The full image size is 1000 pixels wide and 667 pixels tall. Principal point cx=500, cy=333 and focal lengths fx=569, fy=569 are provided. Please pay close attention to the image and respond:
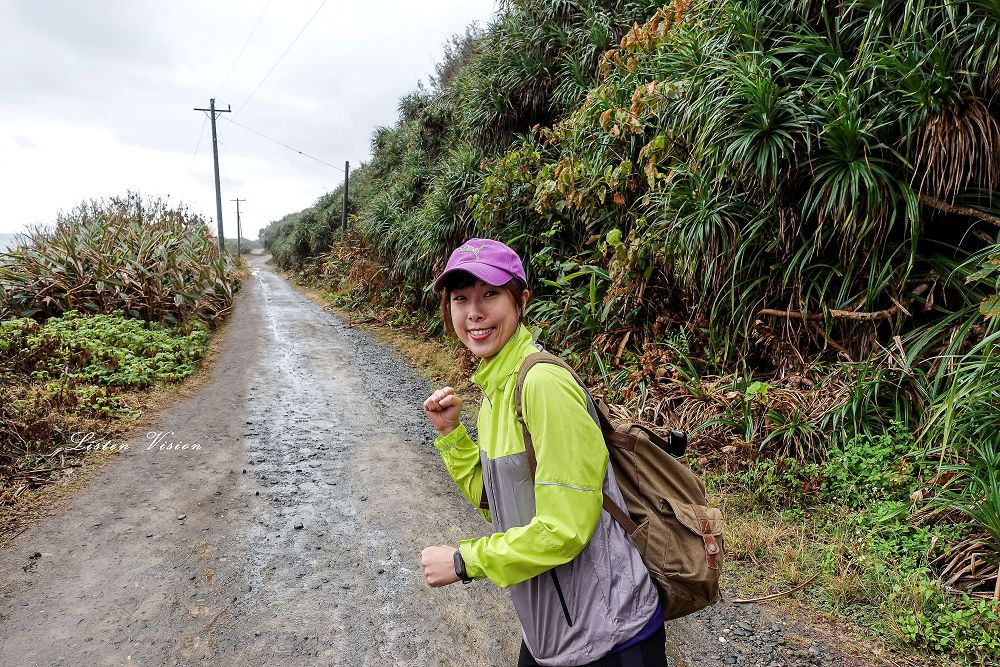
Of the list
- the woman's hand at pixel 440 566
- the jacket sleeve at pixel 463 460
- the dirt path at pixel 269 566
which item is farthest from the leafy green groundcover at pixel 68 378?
the woman's hand at pixel 440 566

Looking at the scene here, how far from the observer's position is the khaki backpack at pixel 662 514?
52.3 inches

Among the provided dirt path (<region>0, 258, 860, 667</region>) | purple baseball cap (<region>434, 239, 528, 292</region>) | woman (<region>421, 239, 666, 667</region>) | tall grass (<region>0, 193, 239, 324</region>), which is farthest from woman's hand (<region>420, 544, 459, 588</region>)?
tall grass (<region>0, 193, 239, 324</region>)

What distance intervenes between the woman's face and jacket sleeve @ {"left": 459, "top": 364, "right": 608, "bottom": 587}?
0.23 meters

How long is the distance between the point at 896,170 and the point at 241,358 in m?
8.72

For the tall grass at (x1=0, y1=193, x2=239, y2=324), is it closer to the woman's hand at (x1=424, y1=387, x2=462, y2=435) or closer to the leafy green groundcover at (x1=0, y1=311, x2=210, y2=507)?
the leafy green groundcover at (x1=0, y1=311, x2=210, y2=507)

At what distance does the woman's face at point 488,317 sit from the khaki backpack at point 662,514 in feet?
0.46

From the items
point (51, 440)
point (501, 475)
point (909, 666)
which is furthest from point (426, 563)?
point (51, 440)

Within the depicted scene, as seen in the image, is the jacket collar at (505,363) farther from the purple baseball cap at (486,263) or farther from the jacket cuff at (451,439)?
the jacket cuff at (451,439)

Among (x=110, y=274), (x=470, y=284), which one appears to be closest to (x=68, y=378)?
(x=110, y=274)

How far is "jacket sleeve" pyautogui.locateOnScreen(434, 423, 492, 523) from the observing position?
172cm

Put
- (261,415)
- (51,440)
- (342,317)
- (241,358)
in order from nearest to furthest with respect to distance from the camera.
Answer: (51,440) → (261,415) → (241,358) → (342,317)

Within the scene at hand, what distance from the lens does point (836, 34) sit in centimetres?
434

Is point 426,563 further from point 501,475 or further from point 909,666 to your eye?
point 909,666

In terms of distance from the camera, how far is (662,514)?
53.4 inches
